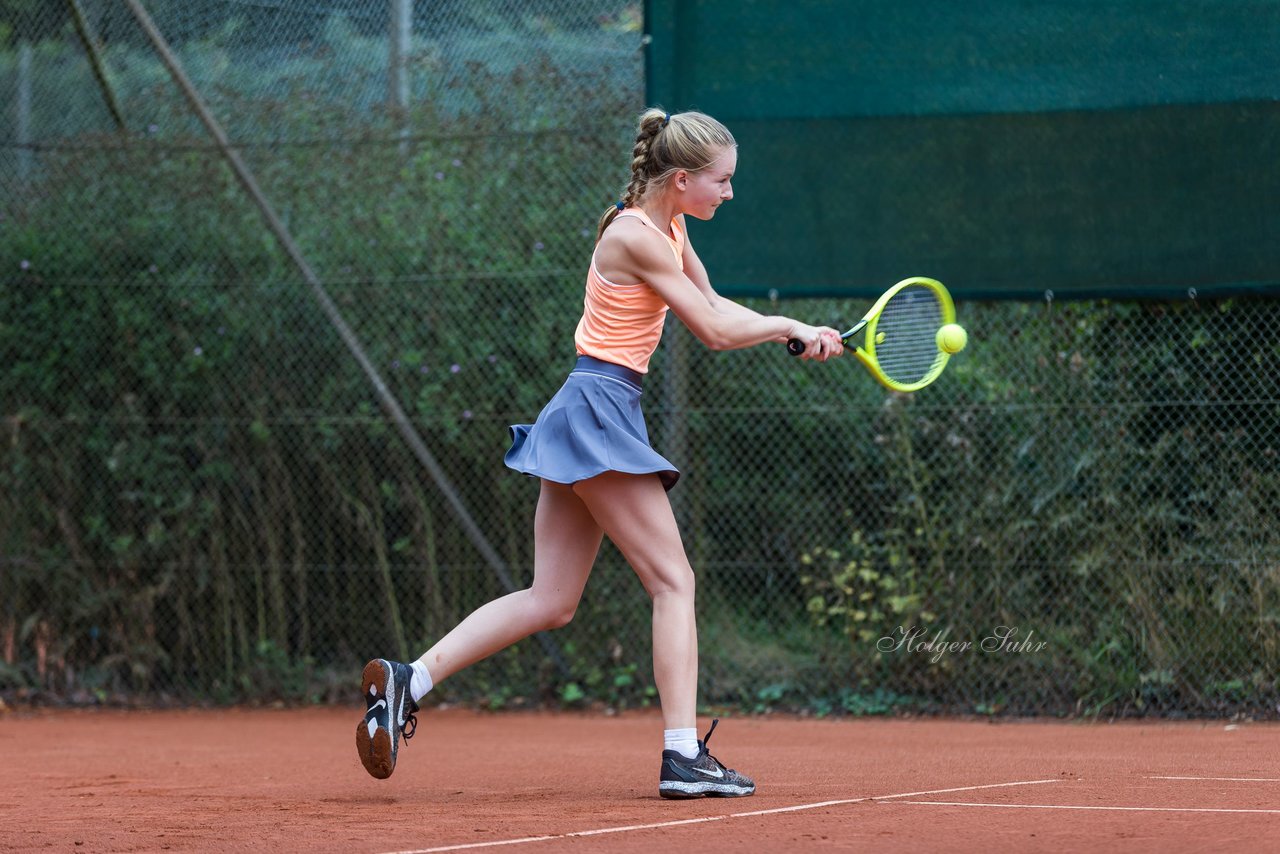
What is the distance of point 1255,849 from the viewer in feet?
9.86

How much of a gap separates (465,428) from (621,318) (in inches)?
124

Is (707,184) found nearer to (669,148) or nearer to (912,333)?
(669,148)


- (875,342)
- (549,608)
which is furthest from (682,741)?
(875,342)

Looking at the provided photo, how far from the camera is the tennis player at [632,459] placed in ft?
12.5

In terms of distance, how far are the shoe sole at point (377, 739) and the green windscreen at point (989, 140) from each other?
9.63 feet

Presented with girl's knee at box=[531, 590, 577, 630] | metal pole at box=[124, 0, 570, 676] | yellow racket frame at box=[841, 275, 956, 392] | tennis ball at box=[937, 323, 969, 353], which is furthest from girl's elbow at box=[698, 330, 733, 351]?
metal pole at box=[124, 0, 570, 676]

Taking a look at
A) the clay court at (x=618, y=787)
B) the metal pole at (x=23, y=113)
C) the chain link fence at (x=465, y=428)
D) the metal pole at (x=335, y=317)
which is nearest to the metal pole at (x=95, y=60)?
the chain link fence at (x=465, y=428)

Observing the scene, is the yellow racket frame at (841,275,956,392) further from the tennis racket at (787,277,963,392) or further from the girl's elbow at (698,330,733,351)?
the girl's elbow at (698,330,733,351)

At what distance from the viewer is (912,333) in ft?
15.6

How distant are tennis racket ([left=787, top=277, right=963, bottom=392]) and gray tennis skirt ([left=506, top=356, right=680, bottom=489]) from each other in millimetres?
803

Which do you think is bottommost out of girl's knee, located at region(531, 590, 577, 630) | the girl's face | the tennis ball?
girl's knee, located at region(531, 590, 577, 630)

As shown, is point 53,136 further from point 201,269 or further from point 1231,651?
point 1231,651

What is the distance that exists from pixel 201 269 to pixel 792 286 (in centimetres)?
283

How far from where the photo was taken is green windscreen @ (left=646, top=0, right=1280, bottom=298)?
5980 millimetres
